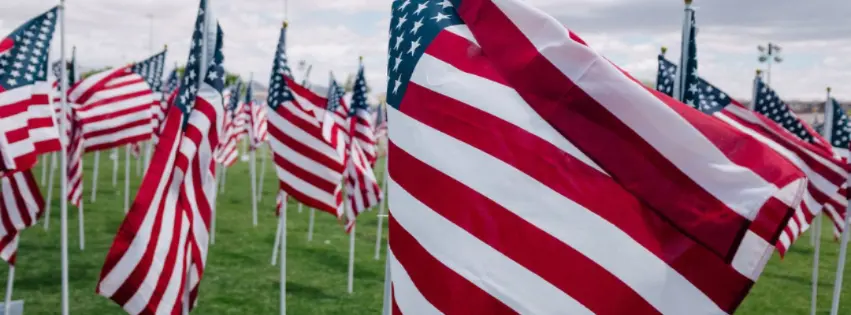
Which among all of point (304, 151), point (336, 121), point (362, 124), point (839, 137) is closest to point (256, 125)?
point (336, 121)

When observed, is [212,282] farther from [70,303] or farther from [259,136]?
[259,136]

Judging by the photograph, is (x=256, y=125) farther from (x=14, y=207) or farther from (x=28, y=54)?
(x=28, y=54)

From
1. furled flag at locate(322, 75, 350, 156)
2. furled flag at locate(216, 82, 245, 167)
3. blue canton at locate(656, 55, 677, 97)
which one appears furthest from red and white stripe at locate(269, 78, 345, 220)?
furled flag at locate(216, 82, 245, 167)

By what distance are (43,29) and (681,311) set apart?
279 inches

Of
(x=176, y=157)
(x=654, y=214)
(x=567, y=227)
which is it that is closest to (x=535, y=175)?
(x=567, y=227)

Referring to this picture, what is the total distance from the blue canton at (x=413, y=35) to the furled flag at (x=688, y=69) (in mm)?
2081

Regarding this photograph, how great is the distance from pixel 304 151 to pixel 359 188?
3164 millimetres

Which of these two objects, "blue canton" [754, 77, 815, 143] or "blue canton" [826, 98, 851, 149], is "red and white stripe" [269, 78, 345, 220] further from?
"blue canton" [826, 98, 851, 149]

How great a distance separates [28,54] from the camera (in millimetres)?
7984

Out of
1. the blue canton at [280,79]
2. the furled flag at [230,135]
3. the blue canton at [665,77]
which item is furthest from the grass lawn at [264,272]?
the blue canton at [665,77]

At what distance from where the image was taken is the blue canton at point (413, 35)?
4047mm

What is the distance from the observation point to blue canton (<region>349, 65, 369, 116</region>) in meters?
13.4

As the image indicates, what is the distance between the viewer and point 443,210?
3729 mm

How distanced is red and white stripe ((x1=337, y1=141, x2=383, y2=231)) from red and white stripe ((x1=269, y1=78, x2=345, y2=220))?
2836 millimetres
